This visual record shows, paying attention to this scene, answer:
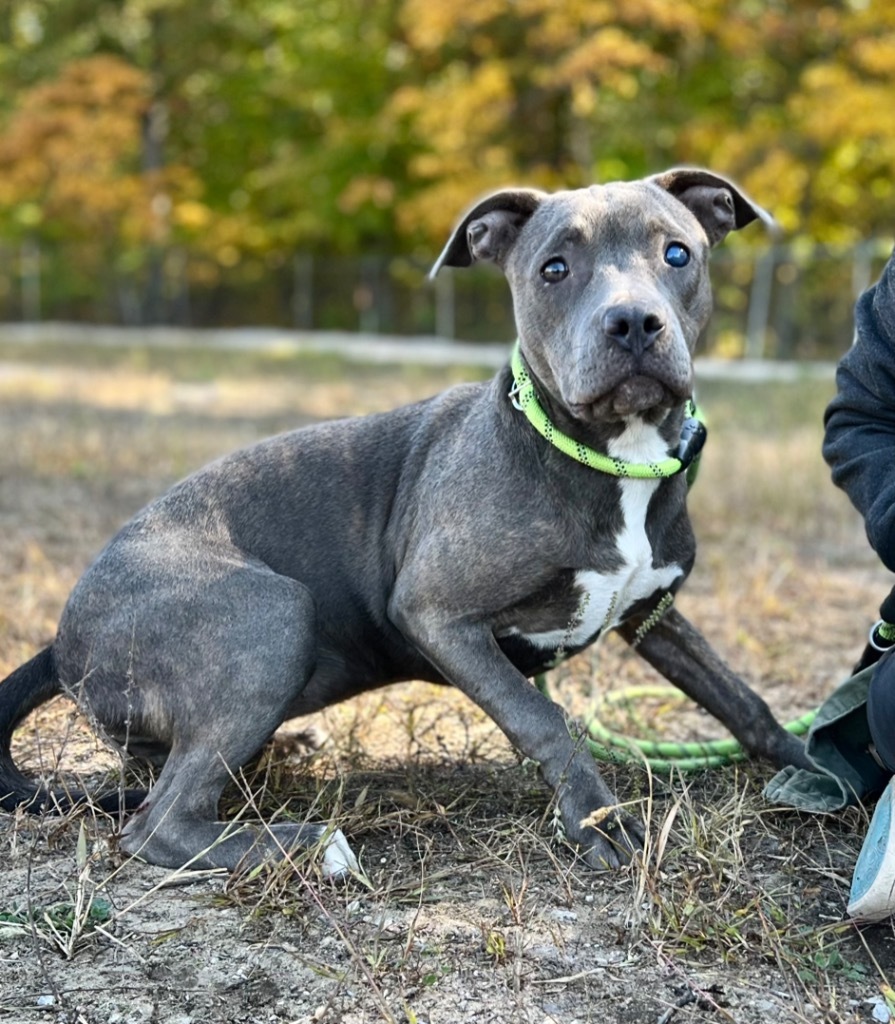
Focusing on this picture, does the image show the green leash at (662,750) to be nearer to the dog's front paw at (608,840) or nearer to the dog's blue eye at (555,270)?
the dog's front paw at (608,840)

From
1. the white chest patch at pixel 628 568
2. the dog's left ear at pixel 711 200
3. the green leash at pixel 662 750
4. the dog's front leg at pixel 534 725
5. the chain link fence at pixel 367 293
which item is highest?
the dog's left ear at pixel 711 200

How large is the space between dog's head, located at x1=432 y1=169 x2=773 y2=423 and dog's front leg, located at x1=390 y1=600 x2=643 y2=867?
0.64 meters

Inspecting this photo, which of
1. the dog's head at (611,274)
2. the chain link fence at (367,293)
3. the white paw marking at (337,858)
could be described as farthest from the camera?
the chain link fence at (367,293)

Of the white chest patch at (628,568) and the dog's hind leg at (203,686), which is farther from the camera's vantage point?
the white chest patch at (628,568)

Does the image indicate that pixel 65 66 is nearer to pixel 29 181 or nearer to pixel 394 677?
pixel 29 181

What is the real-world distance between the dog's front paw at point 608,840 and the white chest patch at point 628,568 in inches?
20.3

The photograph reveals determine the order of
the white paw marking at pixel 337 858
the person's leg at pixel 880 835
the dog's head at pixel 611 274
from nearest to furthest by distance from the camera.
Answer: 1. the person's leg at pixel 880 835
2. the white paw marking at pixel 337 858
3. the dog's head at pixel 611 274

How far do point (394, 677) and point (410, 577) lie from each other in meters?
0.43

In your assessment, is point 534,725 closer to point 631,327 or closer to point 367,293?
point 631,327

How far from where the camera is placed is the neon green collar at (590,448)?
333 centimetres

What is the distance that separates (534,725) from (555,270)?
1171 mm

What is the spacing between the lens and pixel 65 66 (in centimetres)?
2933

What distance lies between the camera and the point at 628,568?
3.33 m

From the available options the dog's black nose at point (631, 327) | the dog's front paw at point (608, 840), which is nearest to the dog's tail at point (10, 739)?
the dog's front paw at point (608, 840)
